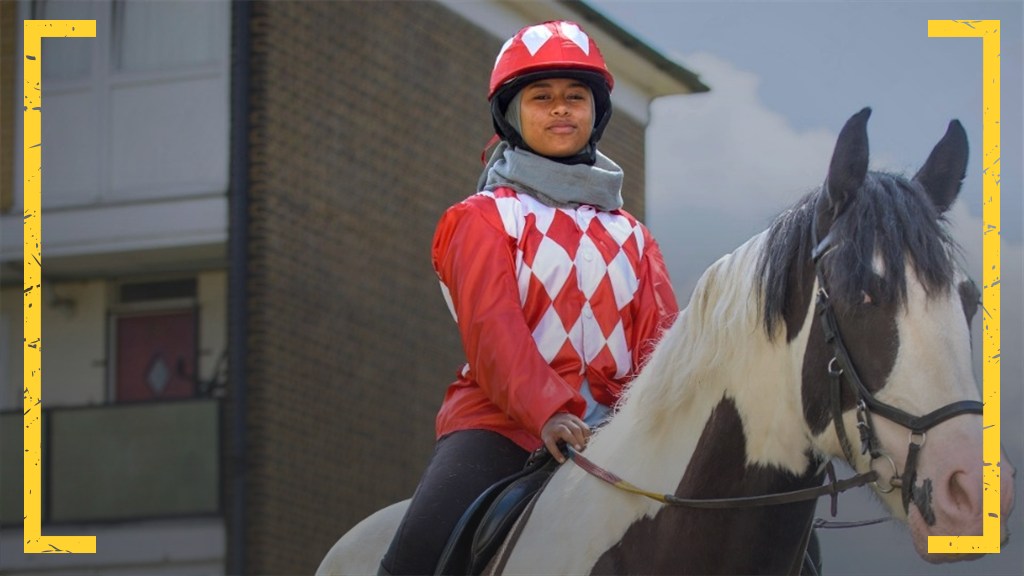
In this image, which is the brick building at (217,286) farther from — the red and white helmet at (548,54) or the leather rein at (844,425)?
the leather rein at (844,425)

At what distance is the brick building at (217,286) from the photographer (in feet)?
27.1

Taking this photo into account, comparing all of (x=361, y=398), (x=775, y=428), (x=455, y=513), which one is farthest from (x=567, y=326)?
(x=361, y=398)

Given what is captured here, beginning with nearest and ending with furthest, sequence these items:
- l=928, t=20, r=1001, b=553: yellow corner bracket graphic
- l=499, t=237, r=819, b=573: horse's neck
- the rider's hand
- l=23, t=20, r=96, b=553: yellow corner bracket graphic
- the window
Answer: l=928, t=20, r=1001, b=553: yellow corner bracket graphic < l=499, t=237, r=819, b=573: horse's neck < the rider's hand < l=23, t=20, r=96, b=553: yellow corner bracket graphic < the window

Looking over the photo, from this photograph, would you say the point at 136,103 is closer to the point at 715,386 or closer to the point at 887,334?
the point at 715,386

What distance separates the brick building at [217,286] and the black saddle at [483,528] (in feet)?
16.0

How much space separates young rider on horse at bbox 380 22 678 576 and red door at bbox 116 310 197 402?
16.7 ft

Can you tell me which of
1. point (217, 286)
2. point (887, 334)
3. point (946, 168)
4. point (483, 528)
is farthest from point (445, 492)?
point (217, 286)

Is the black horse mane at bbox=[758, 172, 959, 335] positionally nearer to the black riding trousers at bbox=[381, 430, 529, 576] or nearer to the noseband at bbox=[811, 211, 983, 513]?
the noseband at bbox=[811, 211, 983, 513]

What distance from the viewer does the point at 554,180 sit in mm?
3547

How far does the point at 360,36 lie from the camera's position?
9.17m

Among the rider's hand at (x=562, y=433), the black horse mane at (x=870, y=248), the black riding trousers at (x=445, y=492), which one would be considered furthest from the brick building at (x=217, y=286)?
the black horse mane at (x=870, y=248)

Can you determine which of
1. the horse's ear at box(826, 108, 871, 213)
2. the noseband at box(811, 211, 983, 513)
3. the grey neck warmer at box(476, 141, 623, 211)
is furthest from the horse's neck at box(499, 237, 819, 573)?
the grey neck warmer at box(476, 141, 623, 211)

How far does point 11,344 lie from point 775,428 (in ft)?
21.8

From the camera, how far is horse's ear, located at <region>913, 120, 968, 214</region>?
2861 millimetres
